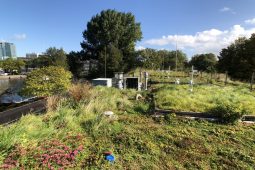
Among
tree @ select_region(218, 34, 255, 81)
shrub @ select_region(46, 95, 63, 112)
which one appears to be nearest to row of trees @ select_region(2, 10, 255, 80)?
tree @ select_region(218, 34, 255, 81)

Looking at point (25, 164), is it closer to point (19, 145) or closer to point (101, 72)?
point (19, 145)

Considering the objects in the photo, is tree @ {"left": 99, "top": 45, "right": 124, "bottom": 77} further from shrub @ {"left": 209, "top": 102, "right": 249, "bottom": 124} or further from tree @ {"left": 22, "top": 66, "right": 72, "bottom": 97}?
shrub @ {"left": 209, "top": 102, "right": 249, "bottom": 124}

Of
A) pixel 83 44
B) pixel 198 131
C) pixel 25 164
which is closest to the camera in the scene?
pixel 25 164

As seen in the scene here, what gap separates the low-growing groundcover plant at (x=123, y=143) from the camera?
3268 millimetres

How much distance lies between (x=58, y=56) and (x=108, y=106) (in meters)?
25.9

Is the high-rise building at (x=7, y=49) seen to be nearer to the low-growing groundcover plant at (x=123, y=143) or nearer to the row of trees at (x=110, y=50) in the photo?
the row of trees at (x=110, y=50)

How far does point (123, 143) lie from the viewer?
412 cm

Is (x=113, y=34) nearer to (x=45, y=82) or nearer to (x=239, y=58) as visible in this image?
(x=239, y=58)

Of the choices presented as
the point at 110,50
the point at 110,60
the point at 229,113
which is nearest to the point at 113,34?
the point at 110,50

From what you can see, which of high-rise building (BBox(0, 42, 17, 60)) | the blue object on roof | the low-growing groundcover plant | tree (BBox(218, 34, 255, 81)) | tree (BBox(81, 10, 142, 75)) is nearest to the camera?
the low-growing groundcover plant

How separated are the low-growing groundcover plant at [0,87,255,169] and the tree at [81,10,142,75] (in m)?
24.9

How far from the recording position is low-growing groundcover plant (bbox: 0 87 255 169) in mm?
3268

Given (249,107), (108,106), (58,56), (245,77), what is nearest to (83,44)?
(58,56)

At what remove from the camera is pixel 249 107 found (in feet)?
20.2
